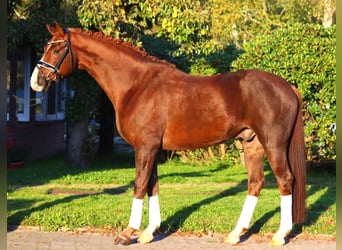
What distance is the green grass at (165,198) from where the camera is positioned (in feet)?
27.7

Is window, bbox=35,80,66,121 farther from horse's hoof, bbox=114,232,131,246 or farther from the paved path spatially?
horse's hoof, bbox=114,232,131,246

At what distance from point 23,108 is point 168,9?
6628 millimetres

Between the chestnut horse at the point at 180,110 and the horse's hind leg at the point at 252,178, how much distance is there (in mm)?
26

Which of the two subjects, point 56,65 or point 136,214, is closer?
point 136,214

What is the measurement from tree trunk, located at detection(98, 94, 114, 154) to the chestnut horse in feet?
34.5

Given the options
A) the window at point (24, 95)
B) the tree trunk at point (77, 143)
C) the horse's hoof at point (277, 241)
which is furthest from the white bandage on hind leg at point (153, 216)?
the tree trunk at point (77, 143)


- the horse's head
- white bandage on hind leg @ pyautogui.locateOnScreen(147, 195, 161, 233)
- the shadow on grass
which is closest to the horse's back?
white bandage on hind leg @ pyautogui.locateOnScreen(147, 195, 161, 233)

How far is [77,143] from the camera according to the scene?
16.0 metres

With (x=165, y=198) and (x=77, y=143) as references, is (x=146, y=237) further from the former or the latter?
(x=77, y=143)

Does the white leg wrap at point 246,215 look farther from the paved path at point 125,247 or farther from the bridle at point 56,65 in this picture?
the bridle at point 56,65

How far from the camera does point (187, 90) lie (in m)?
7.66

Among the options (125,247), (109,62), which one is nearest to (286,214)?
(125,247)

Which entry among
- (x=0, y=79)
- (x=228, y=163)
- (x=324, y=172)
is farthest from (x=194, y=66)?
(x=0, y=79)

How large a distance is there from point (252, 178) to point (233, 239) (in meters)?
0.92
